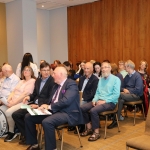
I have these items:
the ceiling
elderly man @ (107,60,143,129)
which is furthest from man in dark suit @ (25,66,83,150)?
the ceiling

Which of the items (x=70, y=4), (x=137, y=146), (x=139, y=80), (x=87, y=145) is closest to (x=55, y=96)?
(x=87, y=145)

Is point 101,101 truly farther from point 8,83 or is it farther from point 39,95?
point 8,83

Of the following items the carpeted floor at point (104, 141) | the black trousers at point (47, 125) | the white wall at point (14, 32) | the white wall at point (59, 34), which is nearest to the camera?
the black trousers at point (47, 125)

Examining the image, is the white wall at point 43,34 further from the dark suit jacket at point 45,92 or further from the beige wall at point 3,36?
the dark suit jacket at point 45,92

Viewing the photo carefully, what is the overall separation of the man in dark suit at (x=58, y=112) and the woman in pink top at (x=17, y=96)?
62 centimetres

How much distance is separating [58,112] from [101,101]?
3.19 ft

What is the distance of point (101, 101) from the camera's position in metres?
4.12

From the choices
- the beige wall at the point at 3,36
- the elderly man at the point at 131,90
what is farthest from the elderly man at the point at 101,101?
the beige wall at the point at 3,36

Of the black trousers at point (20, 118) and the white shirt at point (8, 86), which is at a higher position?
the white shirt at point (8, 86)

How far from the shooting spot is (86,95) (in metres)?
4.48

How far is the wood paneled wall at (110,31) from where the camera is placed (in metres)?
7.08

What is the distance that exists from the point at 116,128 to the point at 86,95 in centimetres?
88

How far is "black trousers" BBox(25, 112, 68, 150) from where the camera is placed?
10.6 ft

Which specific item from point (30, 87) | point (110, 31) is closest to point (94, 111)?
point (30, 87)
